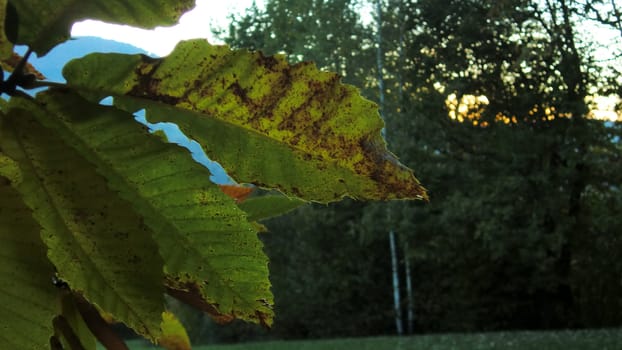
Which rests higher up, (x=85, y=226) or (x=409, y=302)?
(x=85, y=226)

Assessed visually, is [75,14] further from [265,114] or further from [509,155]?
[509,155]

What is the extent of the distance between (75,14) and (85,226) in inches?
1.9

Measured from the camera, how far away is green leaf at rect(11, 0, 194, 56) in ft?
0.56

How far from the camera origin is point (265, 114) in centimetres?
18

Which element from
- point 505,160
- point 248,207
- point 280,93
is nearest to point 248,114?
point 280,93

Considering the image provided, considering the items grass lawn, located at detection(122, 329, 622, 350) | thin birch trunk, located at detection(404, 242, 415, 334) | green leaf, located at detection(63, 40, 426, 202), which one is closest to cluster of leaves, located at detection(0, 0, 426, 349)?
green leaf, located at detection(63, 40, 426, 202)

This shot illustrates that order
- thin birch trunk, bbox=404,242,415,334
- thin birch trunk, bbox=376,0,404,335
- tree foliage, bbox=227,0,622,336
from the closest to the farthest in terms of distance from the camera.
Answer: tree foliage, bbox=227,0,622,336 < thin birch trunk, bbox=376,0,404,335 < thin birch trunk, bbox=404,242,415,334

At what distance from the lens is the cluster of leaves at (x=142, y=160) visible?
17 centimetres

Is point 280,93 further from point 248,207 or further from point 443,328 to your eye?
point 443,328

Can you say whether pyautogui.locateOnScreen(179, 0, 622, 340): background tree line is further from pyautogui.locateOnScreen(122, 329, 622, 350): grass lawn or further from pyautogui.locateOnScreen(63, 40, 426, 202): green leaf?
pyautogui.locateOnScreen(63, 40, 426, 202): green leaf

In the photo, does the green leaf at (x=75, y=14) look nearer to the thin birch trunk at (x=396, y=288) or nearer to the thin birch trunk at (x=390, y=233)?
the thin birch trunk at (x=390, y=233)

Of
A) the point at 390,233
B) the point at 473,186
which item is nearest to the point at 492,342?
the point at 473,186

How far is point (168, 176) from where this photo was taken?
0.19 meters

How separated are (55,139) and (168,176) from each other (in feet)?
0.09
